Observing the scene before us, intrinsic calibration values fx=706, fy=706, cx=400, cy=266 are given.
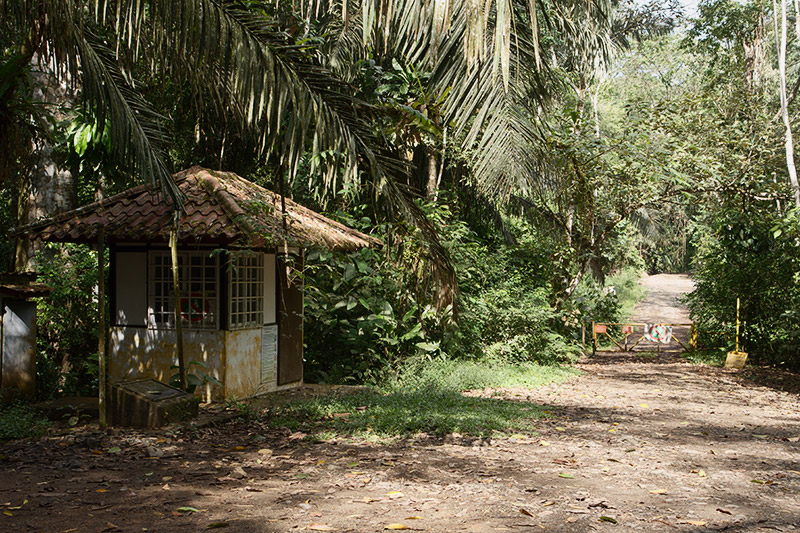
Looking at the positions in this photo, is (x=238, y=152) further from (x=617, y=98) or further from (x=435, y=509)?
(x=617, y=98)

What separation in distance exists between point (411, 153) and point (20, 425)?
772 centimetres

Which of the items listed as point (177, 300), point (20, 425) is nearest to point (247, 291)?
point (177, 300)

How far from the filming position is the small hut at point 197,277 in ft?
29.0

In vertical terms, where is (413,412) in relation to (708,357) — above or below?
above

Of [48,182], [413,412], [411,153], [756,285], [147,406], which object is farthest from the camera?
[756,285]

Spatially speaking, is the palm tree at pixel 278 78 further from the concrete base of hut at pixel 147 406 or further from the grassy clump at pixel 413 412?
the concrete base of hut at pixel 147 406

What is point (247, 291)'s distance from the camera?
9773 millimetres

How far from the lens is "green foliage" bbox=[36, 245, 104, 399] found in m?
11.0

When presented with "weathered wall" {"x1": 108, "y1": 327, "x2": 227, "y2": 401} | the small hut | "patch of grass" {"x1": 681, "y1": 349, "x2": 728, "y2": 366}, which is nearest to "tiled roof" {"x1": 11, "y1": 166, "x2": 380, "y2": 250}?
the small hut

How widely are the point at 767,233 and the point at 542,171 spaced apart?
32.1 ft

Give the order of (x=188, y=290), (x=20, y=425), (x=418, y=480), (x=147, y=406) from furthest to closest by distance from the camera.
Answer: (x=188, y=290) < (x=147, y=406) < (x=20, y=425) < (x=418, y=480)

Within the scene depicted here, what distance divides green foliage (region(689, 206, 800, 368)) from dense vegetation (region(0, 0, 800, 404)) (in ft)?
0.17

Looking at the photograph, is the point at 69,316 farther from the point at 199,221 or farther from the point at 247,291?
the point at 199,221

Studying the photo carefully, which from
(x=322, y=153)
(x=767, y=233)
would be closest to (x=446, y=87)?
(x=322, y=153)
